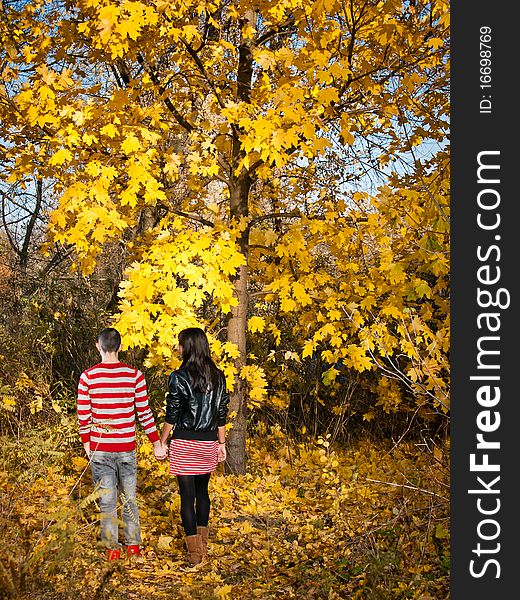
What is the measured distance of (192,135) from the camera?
22.9 feet

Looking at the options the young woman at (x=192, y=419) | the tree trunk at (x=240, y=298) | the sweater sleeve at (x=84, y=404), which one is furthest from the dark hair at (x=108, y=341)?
the tree trunk at (x=240, y=298)

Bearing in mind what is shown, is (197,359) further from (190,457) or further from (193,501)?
(193,501)

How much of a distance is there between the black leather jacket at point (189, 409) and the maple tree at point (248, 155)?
0.69 m

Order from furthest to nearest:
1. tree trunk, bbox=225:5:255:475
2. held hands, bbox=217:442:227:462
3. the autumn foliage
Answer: tree trunk, bbox=225:5:255:475 < held hands, bbox=217:442:227:462 < the autumn foliage

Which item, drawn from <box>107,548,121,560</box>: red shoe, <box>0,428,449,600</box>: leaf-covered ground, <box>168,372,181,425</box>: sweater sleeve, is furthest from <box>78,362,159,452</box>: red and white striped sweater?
<box>107,548,121,560</box>: red shoe

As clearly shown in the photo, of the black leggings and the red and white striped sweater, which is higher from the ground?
the red and white striped sweater

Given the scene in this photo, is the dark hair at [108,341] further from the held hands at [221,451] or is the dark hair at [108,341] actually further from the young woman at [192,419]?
the held hands at [221,451]

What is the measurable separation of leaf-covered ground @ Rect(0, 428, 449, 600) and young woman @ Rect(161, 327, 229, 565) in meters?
0.43

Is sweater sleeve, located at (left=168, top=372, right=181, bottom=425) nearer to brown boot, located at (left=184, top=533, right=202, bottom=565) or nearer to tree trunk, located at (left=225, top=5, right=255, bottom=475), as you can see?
brown boot, located at (left=184, top=533, right=202, bottom=565)

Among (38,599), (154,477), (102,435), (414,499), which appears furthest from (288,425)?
(38,599)

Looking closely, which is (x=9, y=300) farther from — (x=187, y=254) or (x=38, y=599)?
(x=38, y=599)

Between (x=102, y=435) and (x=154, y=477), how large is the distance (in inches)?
94.9

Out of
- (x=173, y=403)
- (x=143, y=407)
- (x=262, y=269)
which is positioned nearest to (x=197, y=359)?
(x=173, y=403)

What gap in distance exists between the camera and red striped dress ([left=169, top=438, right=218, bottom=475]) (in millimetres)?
5227
